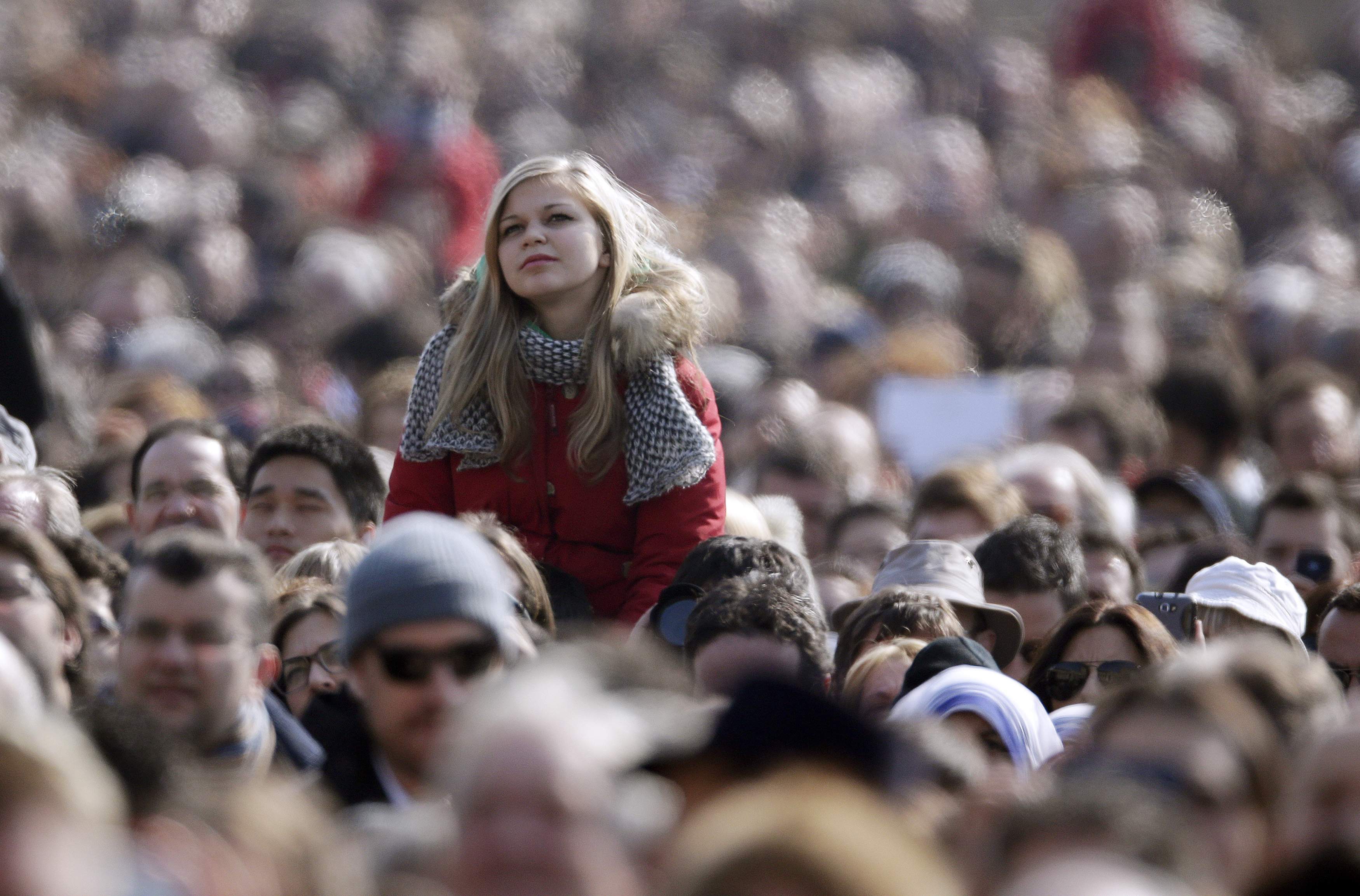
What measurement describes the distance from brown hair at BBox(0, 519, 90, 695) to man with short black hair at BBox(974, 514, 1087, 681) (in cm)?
266

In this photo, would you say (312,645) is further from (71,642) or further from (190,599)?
(190,599)

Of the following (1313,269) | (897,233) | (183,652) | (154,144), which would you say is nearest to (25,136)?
(154,144)

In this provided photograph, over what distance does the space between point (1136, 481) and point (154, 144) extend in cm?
756

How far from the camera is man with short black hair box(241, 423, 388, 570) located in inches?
262

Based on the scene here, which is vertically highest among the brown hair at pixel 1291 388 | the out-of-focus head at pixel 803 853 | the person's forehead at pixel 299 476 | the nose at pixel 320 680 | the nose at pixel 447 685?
the out-of-focus head at pixel 803 853

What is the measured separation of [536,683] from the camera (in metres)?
2.94

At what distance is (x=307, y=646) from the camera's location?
5.33 meters

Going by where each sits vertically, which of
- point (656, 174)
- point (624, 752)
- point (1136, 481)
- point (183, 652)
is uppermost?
point (624, 752)

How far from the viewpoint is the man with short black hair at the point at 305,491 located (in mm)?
6660

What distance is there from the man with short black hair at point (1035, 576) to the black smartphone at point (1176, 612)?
0.32 meters

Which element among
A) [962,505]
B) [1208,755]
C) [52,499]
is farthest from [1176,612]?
[52,499]

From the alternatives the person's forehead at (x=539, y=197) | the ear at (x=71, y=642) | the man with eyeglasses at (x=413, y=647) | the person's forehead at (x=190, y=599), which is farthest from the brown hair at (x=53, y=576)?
the person's forehead at (x=539, y=197)

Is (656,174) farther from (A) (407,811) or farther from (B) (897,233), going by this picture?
(A) (407,811)

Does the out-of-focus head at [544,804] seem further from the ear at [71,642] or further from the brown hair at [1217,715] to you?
the ear at [71,642]
